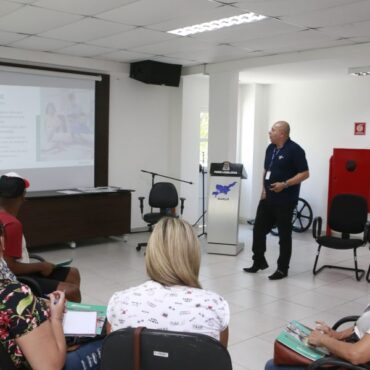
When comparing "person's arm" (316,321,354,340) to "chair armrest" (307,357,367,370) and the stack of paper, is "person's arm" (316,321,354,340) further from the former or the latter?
the stack of paper

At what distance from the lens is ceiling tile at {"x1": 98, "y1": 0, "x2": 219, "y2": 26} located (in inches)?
152

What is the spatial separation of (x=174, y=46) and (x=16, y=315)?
15.3 ft

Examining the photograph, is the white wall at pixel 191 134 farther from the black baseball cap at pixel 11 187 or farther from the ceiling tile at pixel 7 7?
the black baseball cap at pixel 11 187

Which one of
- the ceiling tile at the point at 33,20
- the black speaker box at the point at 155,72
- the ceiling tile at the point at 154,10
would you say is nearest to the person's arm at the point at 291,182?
the ceiling tile at the point at 154,10

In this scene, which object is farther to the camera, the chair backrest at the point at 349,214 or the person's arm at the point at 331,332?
the chair backrest at the point at 349,214

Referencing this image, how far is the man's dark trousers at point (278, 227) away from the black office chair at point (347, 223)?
388mm

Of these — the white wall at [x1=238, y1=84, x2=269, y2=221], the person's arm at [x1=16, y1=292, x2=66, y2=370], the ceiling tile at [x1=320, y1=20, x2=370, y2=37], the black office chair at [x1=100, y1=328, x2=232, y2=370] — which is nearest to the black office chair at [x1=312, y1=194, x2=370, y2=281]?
the ceiling tile at [x1=320, y1=20, x2=370, y2=37]

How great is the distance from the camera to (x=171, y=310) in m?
1.59

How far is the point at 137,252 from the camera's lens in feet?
19.9

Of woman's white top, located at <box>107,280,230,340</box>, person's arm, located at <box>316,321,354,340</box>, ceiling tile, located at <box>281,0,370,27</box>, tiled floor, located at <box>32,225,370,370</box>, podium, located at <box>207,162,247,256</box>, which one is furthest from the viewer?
podium, located at <box>207,162,247,256</box>

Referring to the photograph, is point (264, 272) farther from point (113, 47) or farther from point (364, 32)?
point (113, 47)

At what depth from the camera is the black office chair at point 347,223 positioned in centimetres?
503

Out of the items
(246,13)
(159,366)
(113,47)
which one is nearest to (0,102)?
(113,47)

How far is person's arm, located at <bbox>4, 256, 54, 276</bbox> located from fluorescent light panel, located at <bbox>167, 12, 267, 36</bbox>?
2763 mm
